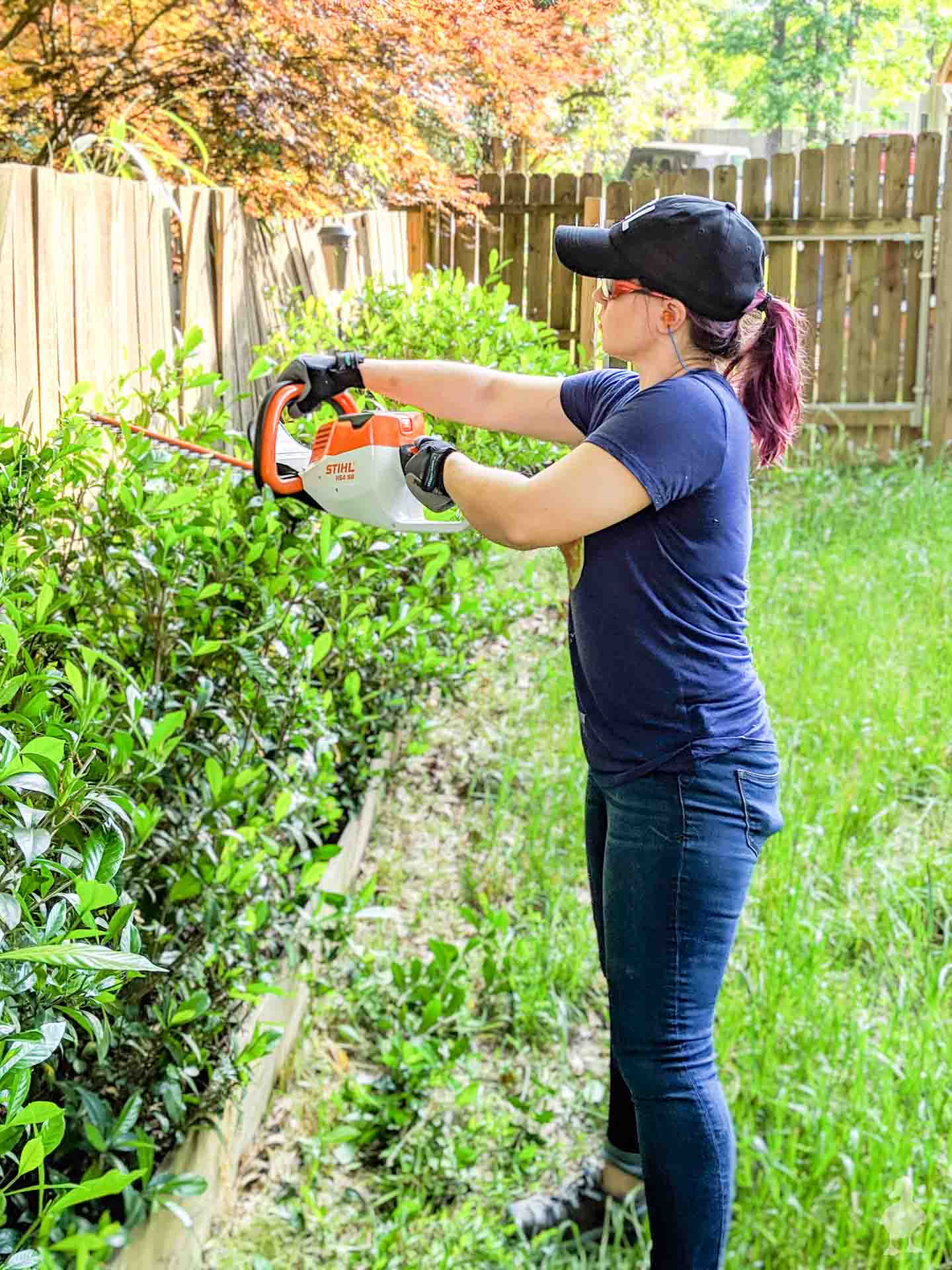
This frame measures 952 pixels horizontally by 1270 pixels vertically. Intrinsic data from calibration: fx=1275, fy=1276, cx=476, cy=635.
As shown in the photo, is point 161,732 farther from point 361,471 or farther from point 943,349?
point 943,349

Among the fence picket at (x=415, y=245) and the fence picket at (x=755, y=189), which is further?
the fence picket at (x=755, y=189)

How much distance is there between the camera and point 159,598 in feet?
5.96

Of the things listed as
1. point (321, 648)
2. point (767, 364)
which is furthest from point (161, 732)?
point (767, 364)

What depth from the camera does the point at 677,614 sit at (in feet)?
5.78

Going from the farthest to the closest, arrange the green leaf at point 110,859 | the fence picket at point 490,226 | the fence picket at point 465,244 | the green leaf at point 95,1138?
the fence picket at point 465,244 < the fence picket at point 490,226 < the green leaf at point 95,1138 < the green leaf at point 110,859

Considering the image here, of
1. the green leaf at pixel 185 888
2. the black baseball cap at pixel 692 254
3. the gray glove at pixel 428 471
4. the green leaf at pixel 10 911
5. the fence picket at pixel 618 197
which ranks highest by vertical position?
the fence picket at pixel 618 197

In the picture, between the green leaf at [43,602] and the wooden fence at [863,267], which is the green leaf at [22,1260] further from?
the wooden fence at [863,267]

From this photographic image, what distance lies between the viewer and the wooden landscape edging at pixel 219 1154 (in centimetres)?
177

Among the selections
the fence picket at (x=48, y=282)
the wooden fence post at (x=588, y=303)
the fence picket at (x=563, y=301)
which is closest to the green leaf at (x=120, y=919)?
the fence picket at (x=48, y=282)

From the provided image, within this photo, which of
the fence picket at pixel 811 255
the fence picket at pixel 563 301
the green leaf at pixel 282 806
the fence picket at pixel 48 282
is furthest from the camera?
the fence picket at pixel 811 255

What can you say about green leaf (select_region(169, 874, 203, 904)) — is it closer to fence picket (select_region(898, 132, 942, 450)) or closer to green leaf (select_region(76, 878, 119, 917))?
green leaf (select_region(76, 878, 119, 917))

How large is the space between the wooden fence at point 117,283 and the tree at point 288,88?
0.98 ft

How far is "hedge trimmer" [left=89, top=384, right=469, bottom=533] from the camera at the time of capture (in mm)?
1759

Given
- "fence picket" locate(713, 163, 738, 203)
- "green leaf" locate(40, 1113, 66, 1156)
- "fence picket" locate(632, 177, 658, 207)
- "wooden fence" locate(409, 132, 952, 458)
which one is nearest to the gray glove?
"green leaf" locate(40, 1113, 66, 1156)
